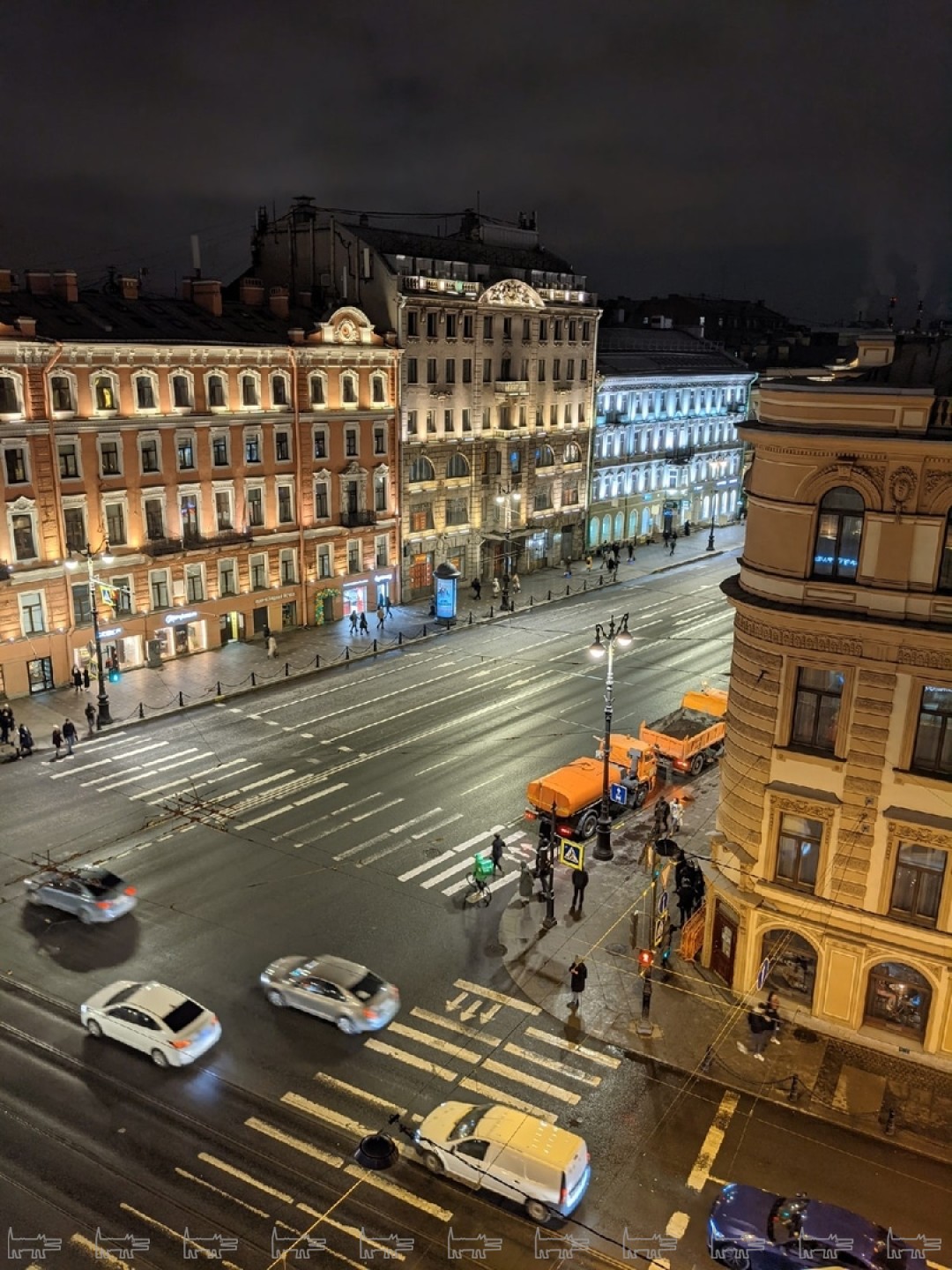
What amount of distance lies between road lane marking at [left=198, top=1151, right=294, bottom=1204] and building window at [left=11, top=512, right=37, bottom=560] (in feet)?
108

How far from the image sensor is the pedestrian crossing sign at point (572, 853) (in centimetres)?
2714

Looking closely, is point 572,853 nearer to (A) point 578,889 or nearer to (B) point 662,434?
(A) point 578,889

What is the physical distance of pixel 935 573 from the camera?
2045cm

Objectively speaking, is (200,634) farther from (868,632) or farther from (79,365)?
(868,632)

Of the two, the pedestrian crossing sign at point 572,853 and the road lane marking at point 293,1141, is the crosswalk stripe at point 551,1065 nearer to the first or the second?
the road lane marking at point 293,1141

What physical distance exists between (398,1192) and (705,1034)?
8.55 meters

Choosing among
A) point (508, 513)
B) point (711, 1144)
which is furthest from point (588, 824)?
point (508, 513)

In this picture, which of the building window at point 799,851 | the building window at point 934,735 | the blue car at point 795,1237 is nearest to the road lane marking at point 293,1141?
the blue car at point 795,1237

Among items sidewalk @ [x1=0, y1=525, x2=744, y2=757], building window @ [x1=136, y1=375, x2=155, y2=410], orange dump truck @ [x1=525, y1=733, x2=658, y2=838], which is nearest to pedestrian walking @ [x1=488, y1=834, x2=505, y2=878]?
orange dump truck @ [x1=525, y1=733, x2=658, y2=838]

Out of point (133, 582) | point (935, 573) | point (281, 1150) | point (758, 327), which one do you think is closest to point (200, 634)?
point (133, 582)

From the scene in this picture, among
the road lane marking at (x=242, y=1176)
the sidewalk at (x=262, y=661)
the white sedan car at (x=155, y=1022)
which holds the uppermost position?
the white sedan car at (x=155, y=1022)

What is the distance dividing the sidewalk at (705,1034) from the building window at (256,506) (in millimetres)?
32512

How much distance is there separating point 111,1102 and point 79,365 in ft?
116

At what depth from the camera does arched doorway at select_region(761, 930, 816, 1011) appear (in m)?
23.6
